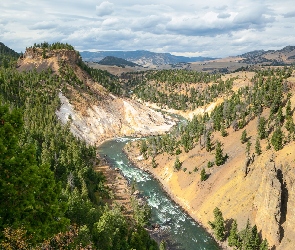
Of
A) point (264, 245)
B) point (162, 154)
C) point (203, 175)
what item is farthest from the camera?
point (162, 154)

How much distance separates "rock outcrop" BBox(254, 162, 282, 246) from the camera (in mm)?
51438

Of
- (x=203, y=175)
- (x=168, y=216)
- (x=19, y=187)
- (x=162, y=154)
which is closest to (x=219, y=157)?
(x=203, y=175)

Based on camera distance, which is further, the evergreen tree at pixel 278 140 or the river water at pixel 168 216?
the evergreen tree at pixel 278 140

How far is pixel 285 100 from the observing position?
84.5 metres

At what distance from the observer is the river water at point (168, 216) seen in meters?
57.7

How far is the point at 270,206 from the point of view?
53.0 meters

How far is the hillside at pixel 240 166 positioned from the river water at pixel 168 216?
8.15 feet

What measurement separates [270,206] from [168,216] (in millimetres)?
23791

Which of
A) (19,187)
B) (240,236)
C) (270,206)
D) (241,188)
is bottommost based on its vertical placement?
(240,236)

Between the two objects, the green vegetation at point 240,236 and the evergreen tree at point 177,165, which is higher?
the evergreen tree at point 177,165

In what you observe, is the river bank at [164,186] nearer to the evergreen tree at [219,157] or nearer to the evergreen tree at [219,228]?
the evergreen tree at [219,228]

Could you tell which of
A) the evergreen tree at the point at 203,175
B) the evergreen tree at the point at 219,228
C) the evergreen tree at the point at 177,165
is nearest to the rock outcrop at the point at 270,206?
the evergreen tree at the point at 219,228

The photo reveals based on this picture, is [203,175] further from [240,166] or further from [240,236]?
[240,236]

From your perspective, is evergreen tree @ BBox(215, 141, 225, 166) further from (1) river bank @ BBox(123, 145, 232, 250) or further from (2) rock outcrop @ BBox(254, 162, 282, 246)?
(2) rock outcrop @ BBox(254, 162, 282, 246)
